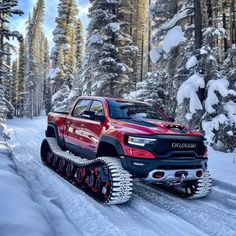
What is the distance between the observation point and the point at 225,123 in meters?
13.9

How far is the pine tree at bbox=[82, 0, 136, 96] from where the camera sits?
80.5 ft

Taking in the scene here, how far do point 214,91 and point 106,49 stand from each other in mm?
12273

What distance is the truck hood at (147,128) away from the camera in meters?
7.35

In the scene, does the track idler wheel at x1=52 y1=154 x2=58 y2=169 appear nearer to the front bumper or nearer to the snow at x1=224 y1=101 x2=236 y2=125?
the front bumper

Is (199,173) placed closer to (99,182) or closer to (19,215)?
(99,182)

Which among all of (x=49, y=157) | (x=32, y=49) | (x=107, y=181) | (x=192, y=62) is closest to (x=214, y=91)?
(x=192, y=62)

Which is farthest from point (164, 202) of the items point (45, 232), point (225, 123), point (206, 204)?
point (225, 123)

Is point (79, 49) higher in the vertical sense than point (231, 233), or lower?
higher

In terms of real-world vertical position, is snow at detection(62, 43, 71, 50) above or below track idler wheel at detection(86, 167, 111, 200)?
above

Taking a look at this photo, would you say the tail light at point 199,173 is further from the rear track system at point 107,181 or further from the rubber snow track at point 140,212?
the rubber snow track at point 140,212

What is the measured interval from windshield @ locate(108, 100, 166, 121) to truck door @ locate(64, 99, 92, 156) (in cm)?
112

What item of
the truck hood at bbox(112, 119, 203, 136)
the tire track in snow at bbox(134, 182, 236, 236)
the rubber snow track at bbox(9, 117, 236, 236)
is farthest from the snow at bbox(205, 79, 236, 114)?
the truck hood at bbox(112, 119, 203, 136)

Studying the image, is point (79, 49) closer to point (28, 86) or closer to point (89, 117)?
point (28, 86)

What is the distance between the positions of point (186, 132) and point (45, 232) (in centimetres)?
398
